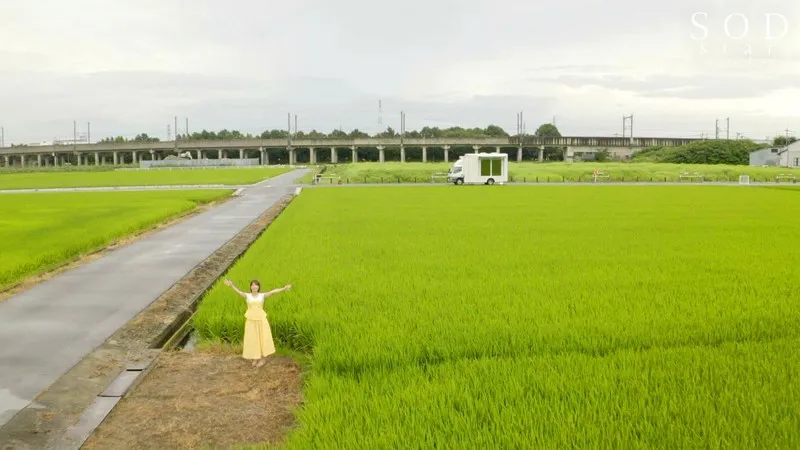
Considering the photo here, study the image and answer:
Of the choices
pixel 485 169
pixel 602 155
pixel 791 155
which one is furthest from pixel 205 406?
pixel 602 155

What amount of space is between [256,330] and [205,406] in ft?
3.65

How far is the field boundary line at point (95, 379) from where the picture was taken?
15.5 feet

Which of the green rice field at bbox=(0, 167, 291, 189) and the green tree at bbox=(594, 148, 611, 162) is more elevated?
the green tree at bbox=(594, 148, 611, 162)

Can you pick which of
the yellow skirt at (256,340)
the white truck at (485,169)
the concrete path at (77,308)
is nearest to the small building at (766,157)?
the white truck at (485,169)

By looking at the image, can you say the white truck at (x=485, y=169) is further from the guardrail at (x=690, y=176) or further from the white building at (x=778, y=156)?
the white building at (x=778, y=156)

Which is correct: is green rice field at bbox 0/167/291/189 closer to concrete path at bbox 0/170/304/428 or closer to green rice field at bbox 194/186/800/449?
concrete path at bbox 0/170/304/428

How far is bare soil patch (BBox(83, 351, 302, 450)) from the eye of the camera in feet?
15.1

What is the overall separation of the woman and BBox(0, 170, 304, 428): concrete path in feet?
5.54

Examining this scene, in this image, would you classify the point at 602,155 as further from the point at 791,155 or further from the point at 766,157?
the point at 791,155

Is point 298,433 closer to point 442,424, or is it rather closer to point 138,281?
point 442,424

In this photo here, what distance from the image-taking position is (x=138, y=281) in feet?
35.5

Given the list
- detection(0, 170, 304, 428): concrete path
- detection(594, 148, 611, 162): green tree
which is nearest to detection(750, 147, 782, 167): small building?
detection(594, 148, 611, 162): green tree

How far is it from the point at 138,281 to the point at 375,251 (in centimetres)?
416

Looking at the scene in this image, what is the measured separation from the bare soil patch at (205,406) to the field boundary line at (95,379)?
0.16m
